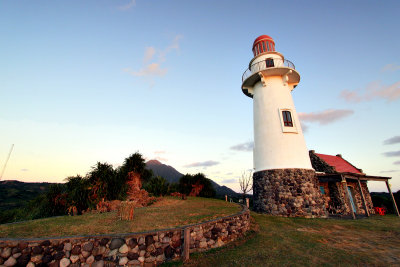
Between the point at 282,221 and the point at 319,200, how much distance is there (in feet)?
14.1

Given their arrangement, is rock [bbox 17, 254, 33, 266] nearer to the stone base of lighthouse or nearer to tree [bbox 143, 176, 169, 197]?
tree [bbox 143, 176, 169, 197]

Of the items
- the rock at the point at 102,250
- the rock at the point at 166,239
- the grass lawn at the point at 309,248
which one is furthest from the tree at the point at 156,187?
the rock at the point at 102,250

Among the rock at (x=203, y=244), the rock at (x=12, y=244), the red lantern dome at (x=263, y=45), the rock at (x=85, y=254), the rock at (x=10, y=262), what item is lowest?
the rock at (x=10, y=262)

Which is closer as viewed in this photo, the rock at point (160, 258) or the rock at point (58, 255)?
the rock at point (58, 255)

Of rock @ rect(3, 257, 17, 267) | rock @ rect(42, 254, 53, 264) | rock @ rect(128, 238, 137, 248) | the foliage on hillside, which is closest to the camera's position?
rock @ rect(3, 257, 17, 267)

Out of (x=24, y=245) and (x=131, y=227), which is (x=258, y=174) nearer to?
(x=131, y=227)

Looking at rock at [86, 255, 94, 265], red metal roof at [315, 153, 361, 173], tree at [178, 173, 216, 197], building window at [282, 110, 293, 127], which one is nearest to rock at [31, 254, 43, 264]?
rock at [86, 255, 94, 265]

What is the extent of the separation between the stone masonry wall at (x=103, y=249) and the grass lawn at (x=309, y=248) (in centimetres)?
74

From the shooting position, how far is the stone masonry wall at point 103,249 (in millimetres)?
4480

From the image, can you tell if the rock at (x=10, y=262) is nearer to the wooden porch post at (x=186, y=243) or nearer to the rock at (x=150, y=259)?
the rock at (x=150, y=259)

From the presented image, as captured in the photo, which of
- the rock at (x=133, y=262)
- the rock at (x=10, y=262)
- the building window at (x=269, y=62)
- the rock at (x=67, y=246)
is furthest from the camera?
the building window at (x=269, y=62)

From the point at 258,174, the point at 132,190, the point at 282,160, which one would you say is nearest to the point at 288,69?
the point at 282,160

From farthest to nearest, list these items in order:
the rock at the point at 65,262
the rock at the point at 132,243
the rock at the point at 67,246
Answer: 1. the rock at the point at 132,243
2. the rock at the point at 67,246
3. the rock at the point at 65,262

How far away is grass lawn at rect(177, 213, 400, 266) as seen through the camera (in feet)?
17.9
